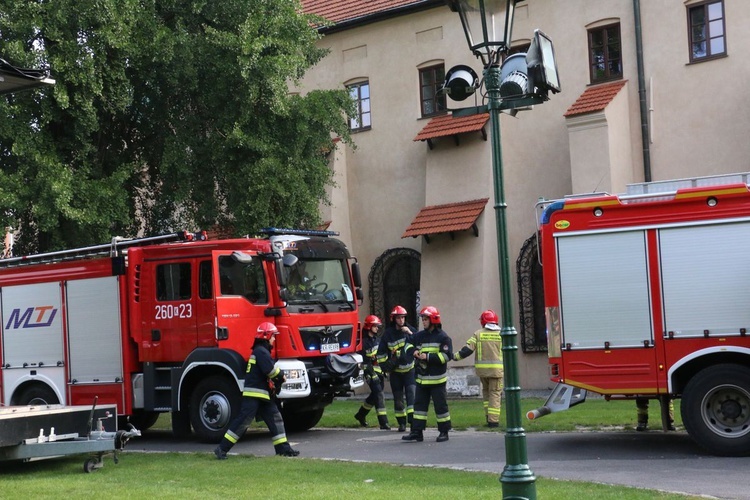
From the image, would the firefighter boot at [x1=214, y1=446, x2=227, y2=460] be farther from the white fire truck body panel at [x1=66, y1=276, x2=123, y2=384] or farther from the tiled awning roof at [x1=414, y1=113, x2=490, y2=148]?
the tiled awning roof at [x1=414, y1=113, x2=490, y2=148]

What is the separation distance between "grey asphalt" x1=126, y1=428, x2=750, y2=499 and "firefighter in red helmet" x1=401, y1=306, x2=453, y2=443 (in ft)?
0.84

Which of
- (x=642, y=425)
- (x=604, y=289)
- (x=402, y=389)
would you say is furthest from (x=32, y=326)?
(x=642, y=425)

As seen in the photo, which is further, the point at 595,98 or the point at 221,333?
the point at 595,98

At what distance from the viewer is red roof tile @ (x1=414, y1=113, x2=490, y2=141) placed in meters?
23.1

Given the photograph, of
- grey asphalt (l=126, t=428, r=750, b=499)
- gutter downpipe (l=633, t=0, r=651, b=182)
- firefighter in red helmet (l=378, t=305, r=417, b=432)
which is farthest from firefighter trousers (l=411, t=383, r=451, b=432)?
→ gutter downpipe (l=633, t=0, r=651, b=182)

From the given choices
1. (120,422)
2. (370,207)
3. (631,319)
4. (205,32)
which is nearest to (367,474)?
(631,319)

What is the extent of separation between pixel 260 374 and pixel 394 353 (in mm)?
2929

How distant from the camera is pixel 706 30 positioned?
21.1 m

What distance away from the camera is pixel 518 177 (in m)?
23.1

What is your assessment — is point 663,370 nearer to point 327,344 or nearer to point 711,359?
point 711,359

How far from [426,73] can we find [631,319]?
13426mm

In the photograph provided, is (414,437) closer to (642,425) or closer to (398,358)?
(398,358)

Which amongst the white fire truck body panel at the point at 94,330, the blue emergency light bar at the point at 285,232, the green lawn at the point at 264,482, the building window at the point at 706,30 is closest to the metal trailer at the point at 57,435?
the green lawn at the point at 264,482

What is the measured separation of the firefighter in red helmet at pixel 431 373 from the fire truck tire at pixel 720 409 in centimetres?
340
